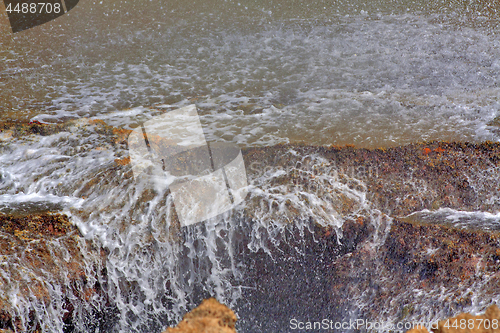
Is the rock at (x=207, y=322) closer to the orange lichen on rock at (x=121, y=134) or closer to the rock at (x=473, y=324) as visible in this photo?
the rock at (x=473, y=324)

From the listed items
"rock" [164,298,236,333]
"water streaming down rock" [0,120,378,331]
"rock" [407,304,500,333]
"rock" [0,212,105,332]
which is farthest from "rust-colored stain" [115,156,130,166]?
"rock" [407,304,500,333]

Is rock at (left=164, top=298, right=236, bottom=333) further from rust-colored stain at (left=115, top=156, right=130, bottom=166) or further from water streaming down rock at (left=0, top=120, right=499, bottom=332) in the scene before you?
rust-colored stain at (left=115, top=156, right=130, bottom=166)

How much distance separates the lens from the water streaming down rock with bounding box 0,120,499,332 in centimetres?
307

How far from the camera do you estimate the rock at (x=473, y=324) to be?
233 centimetres

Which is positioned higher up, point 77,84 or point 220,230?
point 77,84

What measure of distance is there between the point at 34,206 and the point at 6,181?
49cm

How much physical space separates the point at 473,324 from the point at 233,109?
3.27 meters

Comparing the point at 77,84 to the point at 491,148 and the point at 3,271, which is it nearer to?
the point at 3,271

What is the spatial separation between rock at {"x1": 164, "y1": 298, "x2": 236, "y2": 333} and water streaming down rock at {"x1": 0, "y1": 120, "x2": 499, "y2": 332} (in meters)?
0.63

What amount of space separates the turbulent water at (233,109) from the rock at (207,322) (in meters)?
0.63

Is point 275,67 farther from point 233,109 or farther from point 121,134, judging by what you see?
point 121,134

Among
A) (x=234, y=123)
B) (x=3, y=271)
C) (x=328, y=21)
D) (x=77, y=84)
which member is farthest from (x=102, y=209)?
(x=328, y=21)

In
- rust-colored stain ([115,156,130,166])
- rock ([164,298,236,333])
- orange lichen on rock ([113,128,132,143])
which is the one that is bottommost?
rock ([164,298,236,333])

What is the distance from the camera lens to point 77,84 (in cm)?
489
